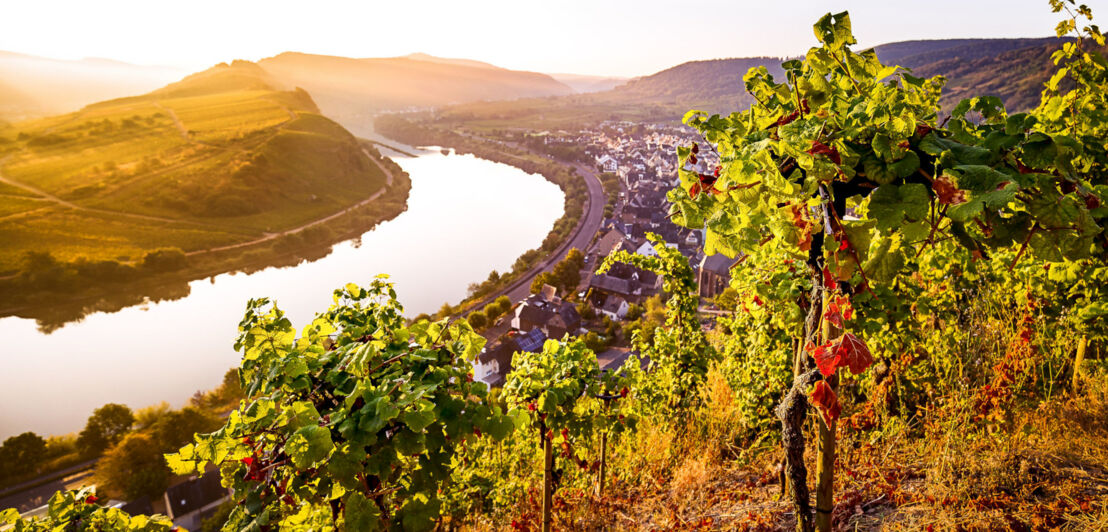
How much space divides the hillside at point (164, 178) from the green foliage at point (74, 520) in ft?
188

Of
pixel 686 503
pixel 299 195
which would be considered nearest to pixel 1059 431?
pixel 686 503

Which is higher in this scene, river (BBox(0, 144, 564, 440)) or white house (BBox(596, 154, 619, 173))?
white house (BBox(596, 154, 619, 173))

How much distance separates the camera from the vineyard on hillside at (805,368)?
56.1 inches

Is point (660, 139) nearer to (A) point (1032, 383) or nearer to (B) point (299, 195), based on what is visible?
(B) point (299, 195)

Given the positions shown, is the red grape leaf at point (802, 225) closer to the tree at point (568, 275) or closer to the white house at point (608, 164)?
the tree at point (568, 275)

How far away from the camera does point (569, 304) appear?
116ft

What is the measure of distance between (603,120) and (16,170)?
117190mm

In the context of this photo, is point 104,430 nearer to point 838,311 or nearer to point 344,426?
point 344,426

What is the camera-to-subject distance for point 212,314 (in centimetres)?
3731

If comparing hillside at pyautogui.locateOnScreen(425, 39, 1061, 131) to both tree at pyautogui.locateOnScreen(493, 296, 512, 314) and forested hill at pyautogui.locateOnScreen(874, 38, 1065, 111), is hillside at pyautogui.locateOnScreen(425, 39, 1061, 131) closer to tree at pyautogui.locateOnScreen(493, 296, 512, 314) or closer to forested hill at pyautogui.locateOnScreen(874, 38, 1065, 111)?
forested hill at pyautogui.locateOnScreen(874, 38, 1065, 111)

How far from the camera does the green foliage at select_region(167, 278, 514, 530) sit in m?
1.86

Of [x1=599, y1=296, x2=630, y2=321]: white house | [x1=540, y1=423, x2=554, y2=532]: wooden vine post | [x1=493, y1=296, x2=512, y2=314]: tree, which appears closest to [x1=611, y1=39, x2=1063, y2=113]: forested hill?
[x1=540, y1=423, x2=554, y2=532]: wooden vine post

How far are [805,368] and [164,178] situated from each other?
3209 inches

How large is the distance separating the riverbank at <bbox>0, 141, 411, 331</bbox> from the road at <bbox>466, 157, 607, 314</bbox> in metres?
22.9
